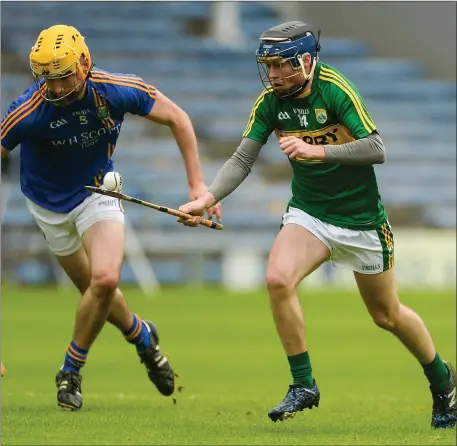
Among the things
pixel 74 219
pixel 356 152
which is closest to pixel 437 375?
pixel 356 152

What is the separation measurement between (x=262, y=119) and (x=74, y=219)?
Answer: 172cm

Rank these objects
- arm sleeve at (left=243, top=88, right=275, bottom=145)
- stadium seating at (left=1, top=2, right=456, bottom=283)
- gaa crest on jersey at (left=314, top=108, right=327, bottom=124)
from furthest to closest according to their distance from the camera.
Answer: stadium seating at (left=1, top=2, right=456, bottom=283)
arm sleeve at (left=243, top=88, right=275, bottom=145)
gaa crest on jersey at (left=314, top=108, right=327, bottom=124)

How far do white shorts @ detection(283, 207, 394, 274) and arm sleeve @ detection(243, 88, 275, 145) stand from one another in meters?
0.49

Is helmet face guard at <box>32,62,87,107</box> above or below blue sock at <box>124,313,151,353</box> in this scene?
above

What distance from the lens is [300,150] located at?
265 inches

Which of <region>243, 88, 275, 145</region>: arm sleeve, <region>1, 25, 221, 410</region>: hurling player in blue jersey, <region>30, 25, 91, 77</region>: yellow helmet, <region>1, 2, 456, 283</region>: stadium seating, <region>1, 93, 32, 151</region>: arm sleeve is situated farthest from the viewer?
<region>1, 2, 456, 283</region>: stadium seating

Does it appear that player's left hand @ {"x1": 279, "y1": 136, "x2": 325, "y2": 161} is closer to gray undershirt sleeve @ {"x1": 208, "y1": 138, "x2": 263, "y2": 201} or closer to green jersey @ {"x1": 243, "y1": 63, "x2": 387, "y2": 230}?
green jersey @ {"x1": 243, "y1": 63, "x2": 387, "y2": 230}

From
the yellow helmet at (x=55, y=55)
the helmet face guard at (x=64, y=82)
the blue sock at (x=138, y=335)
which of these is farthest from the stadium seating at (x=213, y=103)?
the yellow helmet at (x=55, y=55)

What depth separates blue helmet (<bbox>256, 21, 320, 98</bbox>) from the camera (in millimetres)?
6973

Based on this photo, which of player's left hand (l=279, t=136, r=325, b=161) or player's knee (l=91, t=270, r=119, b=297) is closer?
player's left hand (l=279, t=136, r=325, b=161)

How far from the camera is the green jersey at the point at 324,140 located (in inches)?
279

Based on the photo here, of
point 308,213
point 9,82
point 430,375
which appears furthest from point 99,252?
point 9,82

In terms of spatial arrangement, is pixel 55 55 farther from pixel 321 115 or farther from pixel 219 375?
pixel 219 375

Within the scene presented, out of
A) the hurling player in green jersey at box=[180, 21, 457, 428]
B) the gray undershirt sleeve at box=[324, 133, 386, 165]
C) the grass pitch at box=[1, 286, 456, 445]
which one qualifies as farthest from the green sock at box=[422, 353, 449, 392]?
the gray undershirt sleeve at box=[324, 133, 386, 165]
